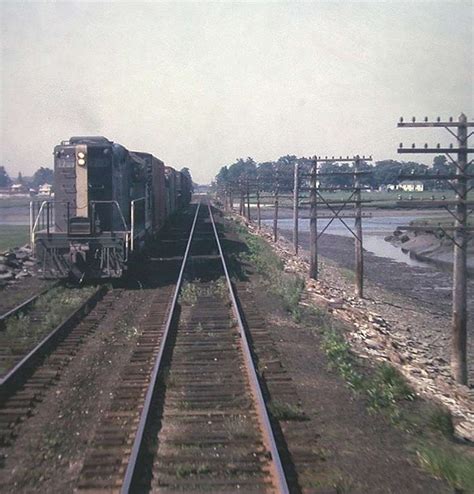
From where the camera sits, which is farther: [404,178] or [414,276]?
[414,276]

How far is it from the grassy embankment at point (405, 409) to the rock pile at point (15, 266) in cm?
992

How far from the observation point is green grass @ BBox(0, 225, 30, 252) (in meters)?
32.8

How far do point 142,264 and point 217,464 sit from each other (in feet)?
55.2

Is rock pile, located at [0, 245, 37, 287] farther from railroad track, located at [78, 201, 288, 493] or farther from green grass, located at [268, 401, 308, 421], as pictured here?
green grass, located at [268, 401, 308, 421]

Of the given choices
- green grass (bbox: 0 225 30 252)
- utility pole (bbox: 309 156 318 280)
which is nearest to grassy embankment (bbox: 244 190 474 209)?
utility pole (bbox: 309 156 318 280)

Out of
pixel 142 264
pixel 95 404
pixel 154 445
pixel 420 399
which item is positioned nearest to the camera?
pixel 154 445

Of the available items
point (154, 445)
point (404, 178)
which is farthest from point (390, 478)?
point (404, 178)

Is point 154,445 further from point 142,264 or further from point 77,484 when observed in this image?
point 142,264

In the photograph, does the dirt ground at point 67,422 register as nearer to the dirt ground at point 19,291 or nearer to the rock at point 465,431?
the dirt ground at point 19,291

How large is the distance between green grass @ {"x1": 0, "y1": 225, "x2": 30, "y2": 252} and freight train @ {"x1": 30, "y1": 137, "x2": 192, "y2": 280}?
12484 millimetres

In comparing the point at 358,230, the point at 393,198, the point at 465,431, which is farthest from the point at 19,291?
the point at 393,198

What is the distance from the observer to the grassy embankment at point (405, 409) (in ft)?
21.2

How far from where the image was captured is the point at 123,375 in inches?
383

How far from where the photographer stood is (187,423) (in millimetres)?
7730
